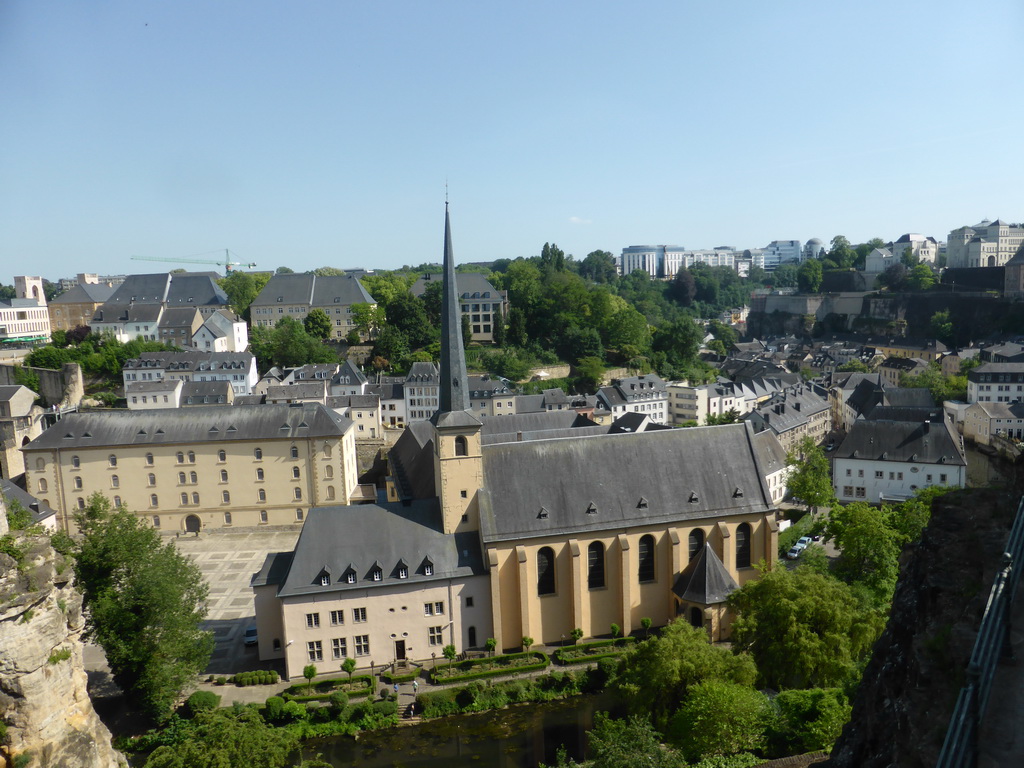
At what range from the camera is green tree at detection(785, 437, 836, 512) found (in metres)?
53.6

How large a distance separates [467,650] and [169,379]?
61.7 meters

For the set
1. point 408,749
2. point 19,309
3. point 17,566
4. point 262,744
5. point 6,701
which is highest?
point 19,309

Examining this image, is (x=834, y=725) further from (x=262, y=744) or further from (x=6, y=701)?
(x=6, y=701)

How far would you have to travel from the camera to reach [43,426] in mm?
77875

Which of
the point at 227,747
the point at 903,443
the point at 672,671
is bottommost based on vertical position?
the point at 227,747

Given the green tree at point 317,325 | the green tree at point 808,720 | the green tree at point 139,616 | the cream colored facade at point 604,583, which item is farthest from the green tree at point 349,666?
the green tree at point 317,325

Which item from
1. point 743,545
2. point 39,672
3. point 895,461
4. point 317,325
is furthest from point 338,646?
point 317,325

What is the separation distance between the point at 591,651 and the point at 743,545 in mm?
9286

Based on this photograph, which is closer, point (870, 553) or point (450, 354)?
point (450, 354)

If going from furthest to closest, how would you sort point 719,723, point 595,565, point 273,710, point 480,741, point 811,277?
point 811,277 < point 595,565 < point 273,710 < point 480,741 < point 719,723

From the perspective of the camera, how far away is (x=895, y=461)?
5816 centimetres

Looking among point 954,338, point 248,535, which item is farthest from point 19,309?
point 954,338

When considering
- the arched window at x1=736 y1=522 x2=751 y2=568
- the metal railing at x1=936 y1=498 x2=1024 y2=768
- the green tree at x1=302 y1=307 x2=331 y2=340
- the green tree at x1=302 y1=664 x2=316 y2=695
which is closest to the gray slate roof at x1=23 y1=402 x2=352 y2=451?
the green tree at x1=302 y1=664 x2=316 y2=695

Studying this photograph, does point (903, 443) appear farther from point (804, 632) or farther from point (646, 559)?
point (804, 632)
